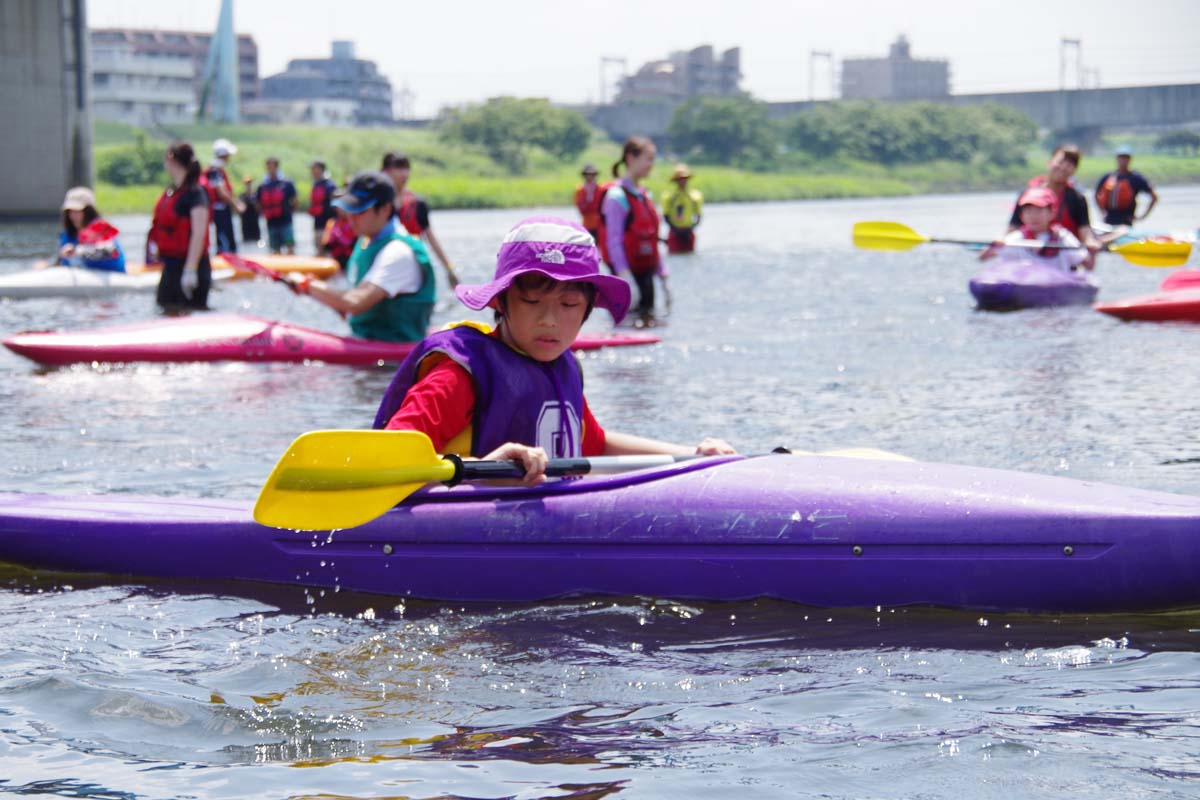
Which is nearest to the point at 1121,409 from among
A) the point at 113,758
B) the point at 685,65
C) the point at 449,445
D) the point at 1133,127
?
the point at 449,445

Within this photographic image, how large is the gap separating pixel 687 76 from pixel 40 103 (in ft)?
371

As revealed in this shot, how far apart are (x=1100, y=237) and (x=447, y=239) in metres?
18.3

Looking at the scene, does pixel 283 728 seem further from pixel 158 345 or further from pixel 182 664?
pixel 158 345

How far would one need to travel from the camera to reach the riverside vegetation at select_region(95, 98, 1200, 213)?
67688 mm

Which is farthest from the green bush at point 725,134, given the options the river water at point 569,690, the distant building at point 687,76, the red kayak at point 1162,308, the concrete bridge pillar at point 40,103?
the river water at point 569,690

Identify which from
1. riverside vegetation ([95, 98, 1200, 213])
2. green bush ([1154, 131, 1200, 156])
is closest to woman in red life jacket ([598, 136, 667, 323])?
riverside vegetation ([95, 98, 1200, 213])

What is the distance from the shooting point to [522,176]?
256 ft

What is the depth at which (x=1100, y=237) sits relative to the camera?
1377 centimetres

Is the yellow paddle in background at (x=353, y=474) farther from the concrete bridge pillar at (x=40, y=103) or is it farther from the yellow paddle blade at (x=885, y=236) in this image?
the concrete bridge pillar at (x=40, y=103)

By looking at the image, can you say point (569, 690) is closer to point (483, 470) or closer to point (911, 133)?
point (483, 470)

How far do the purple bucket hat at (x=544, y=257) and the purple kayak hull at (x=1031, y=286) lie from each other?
9253mm

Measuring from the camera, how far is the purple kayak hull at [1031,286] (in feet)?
41.2

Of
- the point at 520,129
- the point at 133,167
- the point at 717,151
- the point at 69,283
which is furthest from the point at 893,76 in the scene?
the point at 69,283

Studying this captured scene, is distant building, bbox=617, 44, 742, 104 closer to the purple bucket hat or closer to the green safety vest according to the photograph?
the green safety vest
